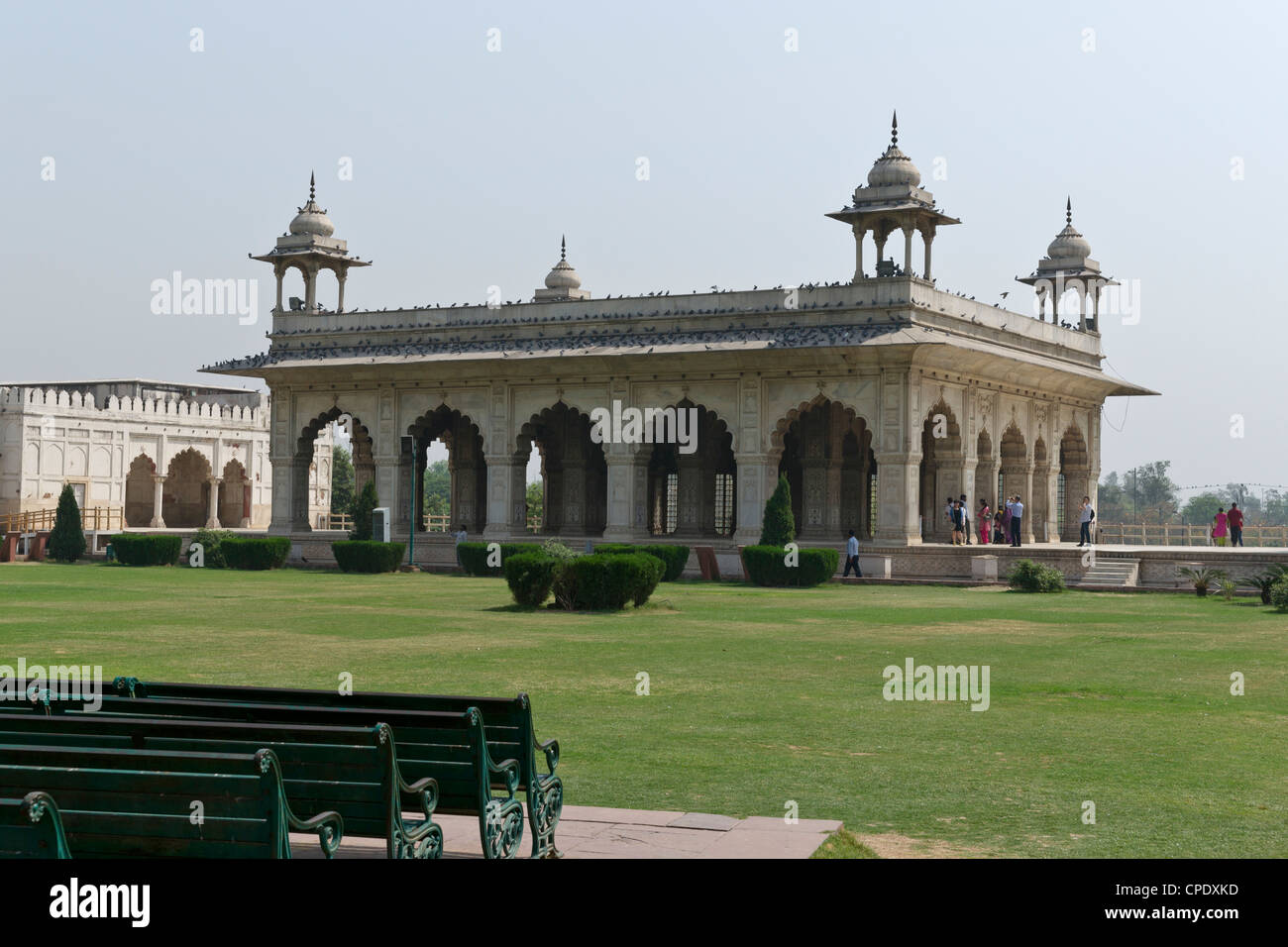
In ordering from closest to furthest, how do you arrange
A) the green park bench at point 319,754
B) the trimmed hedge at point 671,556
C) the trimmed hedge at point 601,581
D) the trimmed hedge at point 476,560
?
the green park bench at point 319,754 → the trimmed hedge at point 601,581 → the trimmed hedge at point 671,556 → the trimmed hedge at point 476,560

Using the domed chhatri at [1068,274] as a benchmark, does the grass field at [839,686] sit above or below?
below

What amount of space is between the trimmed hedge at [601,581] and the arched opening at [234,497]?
42.2 m

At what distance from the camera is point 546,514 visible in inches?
1623

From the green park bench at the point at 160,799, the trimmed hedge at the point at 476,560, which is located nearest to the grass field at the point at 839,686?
the green park bench at the point at 160,799

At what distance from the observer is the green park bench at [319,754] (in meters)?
5.41

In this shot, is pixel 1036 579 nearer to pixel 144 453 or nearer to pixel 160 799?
pixel 160 799

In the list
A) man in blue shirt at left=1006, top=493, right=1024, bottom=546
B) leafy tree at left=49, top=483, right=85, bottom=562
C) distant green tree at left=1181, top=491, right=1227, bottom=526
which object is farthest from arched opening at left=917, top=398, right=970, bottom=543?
distant green tree at left=1181, top=491, right=1227, bottom=526

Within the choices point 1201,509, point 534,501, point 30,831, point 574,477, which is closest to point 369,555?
point 574,477

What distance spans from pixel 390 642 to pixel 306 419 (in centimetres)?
2519

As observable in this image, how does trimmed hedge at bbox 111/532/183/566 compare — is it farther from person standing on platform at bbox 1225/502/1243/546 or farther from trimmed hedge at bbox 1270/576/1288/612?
person standing on platform at bbox 1225/502/1243/546

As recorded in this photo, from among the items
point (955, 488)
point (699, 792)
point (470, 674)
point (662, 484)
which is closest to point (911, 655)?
point (470, 674)

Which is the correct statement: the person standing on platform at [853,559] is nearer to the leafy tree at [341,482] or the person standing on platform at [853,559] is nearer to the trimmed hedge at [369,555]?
the trimmed hedge at [369,555]

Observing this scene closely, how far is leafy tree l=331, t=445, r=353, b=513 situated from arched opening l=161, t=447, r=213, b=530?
732cm
